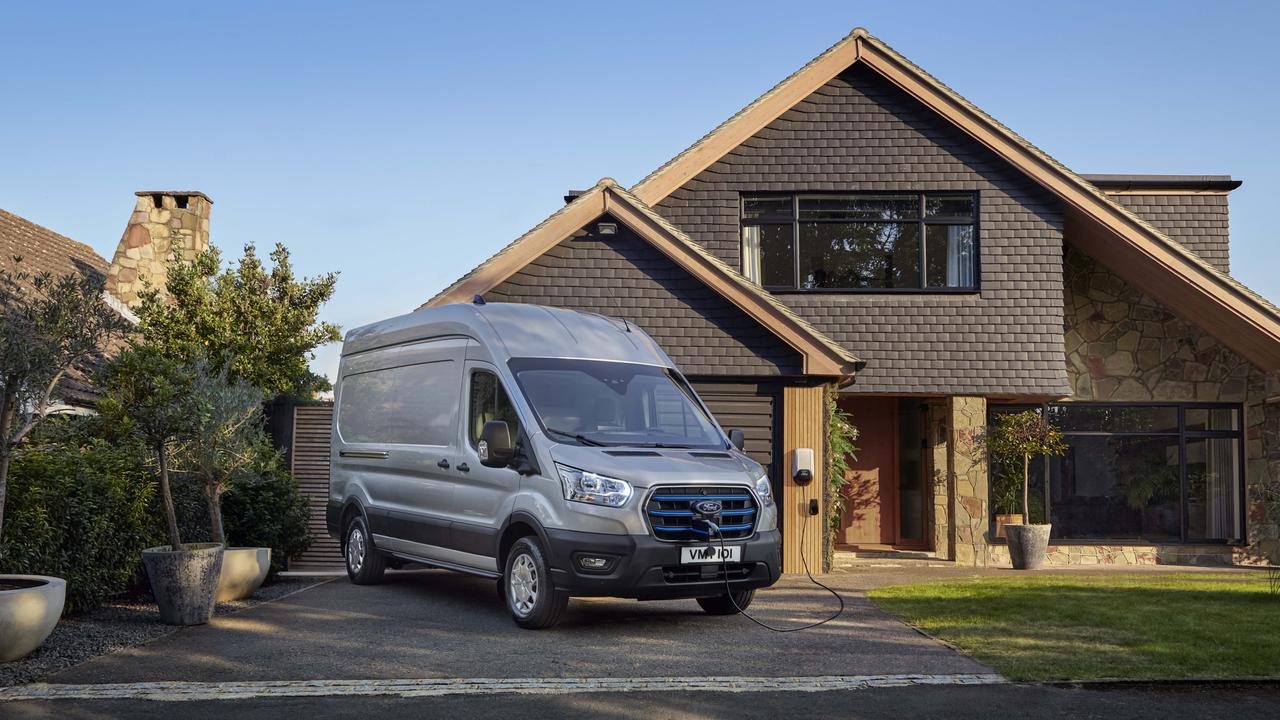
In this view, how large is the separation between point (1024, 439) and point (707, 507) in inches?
381

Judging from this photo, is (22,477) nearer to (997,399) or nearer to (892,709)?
(892,709)

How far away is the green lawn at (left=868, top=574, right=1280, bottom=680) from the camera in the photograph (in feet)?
25.6

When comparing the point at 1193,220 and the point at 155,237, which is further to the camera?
the point at 155,237

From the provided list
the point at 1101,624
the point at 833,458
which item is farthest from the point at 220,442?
the point at 833,458

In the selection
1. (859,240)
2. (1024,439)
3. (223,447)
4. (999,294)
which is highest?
(859,240)

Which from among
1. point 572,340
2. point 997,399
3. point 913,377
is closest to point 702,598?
point 572,340

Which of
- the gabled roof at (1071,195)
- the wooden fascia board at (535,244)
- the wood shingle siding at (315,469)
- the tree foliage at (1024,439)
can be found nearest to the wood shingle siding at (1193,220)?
the gabled roof at (1071,195)

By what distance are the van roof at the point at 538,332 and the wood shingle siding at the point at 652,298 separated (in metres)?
3.80

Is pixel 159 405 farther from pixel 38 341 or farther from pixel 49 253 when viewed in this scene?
pixel 49 253

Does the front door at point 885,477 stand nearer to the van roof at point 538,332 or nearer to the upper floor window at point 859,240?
the upper floor window at point 859,240

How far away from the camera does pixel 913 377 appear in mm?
17562

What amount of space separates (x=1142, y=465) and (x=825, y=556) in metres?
6.60

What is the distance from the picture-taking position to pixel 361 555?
41.6 feet

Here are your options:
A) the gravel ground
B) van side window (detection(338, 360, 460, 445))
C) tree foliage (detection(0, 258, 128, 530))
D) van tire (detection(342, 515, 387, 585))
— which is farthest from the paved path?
van tire (detection(342, 515, 387, 585))
